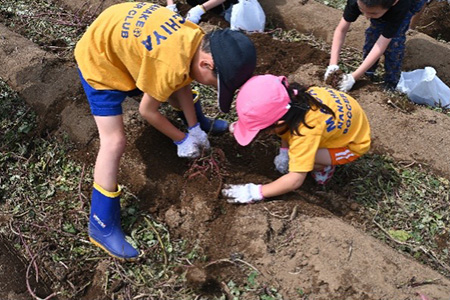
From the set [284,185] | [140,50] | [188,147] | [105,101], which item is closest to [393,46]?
[284,185]

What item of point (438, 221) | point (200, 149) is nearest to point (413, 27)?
point (438, 221)

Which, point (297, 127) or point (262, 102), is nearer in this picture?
point (262, 102)

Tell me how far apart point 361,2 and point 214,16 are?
7.15ft

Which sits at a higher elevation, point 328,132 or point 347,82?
point 328,132

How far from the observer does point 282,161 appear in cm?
277

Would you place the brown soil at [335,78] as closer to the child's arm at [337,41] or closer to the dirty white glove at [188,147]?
the child's arm at [337,41]

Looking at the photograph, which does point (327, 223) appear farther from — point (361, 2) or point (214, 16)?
point (214, 16)

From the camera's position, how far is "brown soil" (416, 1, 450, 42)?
16.6 feet

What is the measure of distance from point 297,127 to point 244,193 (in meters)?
0.50

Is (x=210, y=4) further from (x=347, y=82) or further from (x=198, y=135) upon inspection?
(x=198, y=135)

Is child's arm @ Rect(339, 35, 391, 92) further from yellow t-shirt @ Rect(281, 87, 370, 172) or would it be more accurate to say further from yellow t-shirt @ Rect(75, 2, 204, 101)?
yellow t-shirt @ Rect(75, 2, 204, 101)

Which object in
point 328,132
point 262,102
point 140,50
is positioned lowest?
point 328,132

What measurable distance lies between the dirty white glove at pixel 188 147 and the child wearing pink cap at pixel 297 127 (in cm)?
30

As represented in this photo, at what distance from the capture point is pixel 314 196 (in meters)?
2.75
